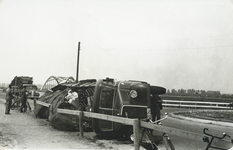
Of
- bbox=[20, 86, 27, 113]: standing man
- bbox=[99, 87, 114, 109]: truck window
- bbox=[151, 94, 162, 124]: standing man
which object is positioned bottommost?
bbox=[20, 86, 27, 113]: standing man

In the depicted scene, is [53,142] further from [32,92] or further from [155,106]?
[32,92]

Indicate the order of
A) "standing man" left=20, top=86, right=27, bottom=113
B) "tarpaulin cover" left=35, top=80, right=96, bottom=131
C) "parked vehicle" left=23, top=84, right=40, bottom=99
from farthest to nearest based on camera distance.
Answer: "parked vehicle" left=23, top=84, right=40, bottom=99 < "standing man" left=20, top=86, right=27, bottom=113 < "tarpaulin cover" left=35, top=80, right=96, bottom=131

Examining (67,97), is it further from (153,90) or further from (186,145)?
(186,145)

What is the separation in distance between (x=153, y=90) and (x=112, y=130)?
2.58m

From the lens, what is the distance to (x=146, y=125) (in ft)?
Result: 17.6

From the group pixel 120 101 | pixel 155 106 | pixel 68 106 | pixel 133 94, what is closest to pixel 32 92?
pixel 68 106

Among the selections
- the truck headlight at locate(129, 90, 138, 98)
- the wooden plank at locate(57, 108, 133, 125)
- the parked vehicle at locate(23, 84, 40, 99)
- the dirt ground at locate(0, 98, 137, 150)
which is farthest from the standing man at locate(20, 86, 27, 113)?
the truck headlight at locate(129, 90, 138, 98)

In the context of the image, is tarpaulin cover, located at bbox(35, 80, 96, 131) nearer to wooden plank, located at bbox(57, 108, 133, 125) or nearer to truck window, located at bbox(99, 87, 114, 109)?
wooden plank, located at bbox(57, 108, 133, 125)

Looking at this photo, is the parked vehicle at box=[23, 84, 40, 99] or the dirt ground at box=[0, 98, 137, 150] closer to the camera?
the dirt ground at box=[0, 98, 137, 150]

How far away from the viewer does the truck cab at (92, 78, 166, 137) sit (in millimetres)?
7414

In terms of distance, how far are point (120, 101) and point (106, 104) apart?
0.56 m

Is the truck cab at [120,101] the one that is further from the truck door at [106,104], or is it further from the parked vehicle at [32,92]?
the parked vehicle at [32,92]

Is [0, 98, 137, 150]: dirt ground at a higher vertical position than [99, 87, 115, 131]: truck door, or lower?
lower

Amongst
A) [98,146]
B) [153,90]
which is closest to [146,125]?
[98,146]
